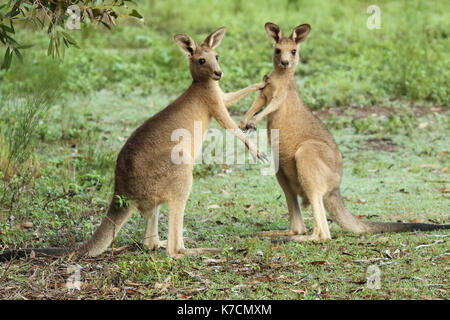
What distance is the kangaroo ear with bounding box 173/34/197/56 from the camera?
17.1ft

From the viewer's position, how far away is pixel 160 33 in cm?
1373

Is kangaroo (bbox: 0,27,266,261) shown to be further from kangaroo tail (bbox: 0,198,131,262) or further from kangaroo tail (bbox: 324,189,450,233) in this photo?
kangaroo tail (bbox: 324,189,450,233)

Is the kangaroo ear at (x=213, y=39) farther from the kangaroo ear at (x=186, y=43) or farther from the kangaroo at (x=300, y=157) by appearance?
the kangaroo at (x=300, y=157)

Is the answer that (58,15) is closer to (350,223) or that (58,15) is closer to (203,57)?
(203,57)

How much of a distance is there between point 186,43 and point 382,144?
4.16 metres

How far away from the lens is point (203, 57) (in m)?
5.27

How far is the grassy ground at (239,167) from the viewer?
452 cm

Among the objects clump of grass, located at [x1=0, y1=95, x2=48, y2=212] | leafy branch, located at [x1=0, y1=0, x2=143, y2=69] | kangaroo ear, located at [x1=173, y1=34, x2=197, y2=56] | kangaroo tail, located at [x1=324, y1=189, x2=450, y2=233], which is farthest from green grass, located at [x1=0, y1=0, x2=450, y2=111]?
kangaroo tail, located at [x1=324, y1=189, x2=450, y2=233]

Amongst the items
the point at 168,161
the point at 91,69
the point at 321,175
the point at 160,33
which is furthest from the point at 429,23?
the point at 168,161

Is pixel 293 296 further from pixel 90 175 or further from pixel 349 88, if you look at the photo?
pixel 349 88

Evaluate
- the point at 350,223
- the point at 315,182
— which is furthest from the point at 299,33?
the point at 350,223

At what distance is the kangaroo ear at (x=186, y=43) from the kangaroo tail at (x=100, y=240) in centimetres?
128

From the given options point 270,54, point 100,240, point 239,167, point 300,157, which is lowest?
point 100,240

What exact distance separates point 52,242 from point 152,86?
228 inches
